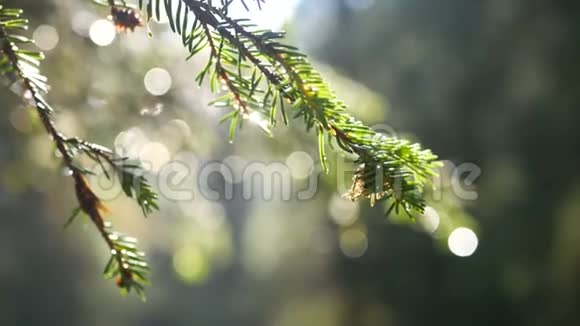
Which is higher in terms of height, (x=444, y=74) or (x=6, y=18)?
(x=444, y=74)

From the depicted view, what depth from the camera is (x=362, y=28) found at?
7.57 feet

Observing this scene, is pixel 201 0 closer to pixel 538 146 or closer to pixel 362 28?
pixel 538 146

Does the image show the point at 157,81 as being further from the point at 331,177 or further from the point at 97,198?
the point at 97,198

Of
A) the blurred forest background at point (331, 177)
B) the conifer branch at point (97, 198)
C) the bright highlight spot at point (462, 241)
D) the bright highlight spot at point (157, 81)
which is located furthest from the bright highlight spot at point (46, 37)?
the bright highlight spot at point (462, 241)

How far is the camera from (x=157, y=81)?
0.87m

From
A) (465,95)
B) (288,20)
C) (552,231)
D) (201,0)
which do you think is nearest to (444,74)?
(465,95)

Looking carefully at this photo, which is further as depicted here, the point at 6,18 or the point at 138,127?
the point at 138,127

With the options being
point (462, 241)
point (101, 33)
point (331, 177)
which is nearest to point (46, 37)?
point (101, 33)

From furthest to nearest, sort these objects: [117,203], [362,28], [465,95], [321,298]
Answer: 1. [321,298]
2. [362,28]
3. [465,95]
4. [117,203]

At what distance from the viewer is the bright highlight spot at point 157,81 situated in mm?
852

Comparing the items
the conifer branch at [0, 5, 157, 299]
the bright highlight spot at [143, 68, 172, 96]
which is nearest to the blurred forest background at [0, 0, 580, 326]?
the bright highlight spot at [143, 68, 172, 96]

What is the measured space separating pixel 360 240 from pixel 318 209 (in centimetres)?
157

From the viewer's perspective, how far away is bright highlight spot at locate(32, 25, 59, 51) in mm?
749

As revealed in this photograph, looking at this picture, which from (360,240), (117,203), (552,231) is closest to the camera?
(360,240)
